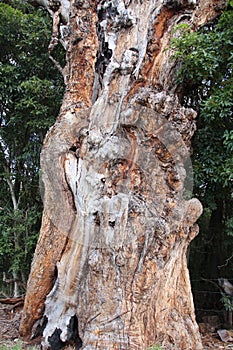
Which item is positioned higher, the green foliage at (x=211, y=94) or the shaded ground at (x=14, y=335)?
the green foliage at (x=211, y=94)

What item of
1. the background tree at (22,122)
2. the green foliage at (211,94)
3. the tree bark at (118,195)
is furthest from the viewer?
the background tree at (22,122)

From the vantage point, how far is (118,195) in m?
3.04

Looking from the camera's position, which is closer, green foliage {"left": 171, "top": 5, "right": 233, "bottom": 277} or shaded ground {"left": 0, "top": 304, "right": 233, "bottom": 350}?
shaded ground {"left": 0, "top": 304, "right": 233, "bottom": 350}

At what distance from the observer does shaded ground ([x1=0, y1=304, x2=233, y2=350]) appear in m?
3.32

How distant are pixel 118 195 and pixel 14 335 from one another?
1.83m

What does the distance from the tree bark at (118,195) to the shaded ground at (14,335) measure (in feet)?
0.72

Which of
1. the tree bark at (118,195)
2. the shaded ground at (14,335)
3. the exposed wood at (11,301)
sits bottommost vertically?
the shaded ground at (14,335)

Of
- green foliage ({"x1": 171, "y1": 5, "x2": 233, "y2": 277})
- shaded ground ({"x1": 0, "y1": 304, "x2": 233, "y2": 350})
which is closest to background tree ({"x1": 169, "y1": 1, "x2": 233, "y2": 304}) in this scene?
green foliage ({"x1": 171, "y1": 5, "x2": 233, "y2": 277})

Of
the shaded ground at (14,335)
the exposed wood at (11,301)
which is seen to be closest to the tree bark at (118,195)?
the shaded ground at (14,335)

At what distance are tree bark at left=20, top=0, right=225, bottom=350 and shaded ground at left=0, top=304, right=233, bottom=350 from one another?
0.22 metres

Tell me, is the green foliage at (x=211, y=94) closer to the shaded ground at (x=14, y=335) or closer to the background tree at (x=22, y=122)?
the shaded ground at (x=14, y=335)

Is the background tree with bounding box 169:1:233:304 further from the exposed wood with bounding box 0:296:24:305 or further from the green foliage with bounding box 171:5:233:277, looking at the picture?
the exposed wood with bounding box 0:296:24:305

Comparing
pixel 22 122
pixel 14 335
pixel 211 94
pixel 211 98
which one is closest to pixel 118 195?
pixel 211 98

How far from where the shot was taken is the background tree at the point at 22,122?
4980 mm
